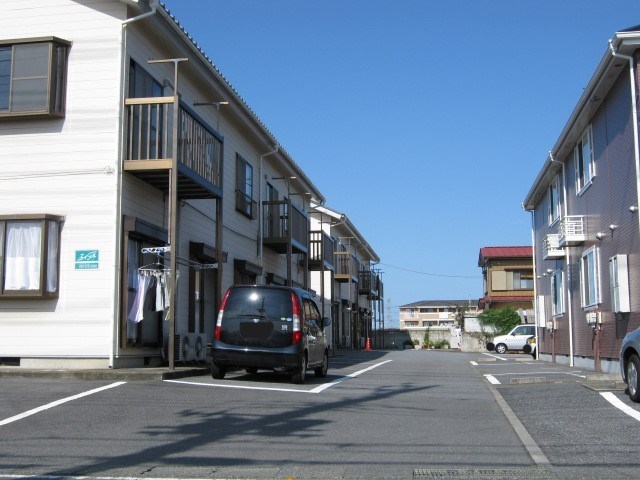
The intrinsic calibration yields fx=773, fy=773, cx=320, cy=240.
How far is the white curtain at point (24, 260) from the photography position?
45.4 feet

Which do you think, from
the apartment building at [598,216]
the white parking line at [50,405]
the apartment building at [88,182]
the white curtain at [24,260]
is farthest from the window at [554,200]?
the white parking line at [50,405]

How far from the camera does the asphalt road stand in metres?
6.45

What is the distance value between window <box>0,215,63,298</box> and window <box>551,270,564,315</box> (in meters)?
14.9

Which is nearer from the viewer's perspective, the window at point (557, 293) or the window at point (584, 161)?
the window at point (584, 161)

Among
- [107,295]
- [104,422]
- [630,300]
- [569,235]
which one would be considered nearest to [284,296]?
[107,295]

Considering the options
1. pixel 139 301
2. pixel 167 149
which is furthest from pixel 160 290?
pixel 167 149

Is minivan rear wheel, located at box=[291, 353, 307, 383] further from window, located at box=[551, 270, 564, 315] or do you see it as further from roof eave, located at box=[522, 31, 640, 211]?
window, located at box=[551, 270, 564, 315]

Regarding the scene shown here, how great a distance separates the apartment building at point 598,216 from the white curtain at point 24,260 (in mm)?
10778

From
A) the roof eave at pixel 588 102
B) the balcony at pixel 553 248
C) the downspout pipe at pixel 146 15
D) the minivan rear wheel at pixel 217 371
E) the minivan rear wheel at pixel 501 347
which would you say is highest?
the downspout pipe at pixel 146 15

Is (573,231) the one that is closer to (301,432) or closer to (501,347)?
(301,432)

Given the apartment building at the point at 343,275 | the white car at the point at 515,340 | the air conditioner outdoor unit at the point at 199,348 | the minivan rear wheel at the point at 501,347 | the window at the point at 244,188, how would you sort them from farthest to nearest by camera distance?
the minivan rear wheel at the point at 501,347 < the white car at the point at 515,340 < the apartment building at the point at 343,275 < the window at the point at 244,188 < the air conditioner outdoor unit at the point at 199,348

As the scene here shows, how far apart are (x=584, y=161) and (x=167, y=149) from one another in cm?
1029

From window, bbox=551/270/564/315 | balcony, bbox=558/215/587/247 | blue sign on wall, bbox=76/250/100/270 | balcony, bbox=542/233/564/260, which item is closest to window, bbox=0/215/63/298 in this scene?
blue sign on wall, bbox=76/250/100/270

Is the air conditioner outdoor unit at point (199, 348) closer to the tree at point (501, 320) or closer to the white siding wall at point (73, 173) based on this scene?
the white siding wall at point (73, 173)
